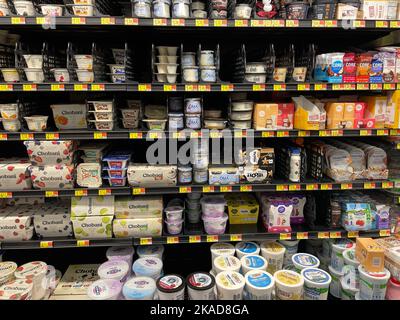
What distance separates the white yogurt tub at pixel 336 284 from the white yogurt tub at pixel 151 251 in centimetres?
138

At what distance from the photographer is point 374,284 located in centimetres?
186

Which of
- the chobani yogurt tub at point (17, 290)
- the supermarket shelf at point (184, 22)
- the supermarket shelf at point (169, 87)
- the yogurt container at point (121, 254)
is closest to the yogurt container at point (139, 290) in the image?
the yogurt container at point (121, 254)

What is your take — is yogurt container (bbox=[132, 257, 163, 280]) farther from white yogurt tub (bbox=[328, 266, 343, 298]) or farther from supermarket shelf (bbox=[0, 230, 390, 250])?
white yogurt tub (bbox=[328, 266, 343, 298])

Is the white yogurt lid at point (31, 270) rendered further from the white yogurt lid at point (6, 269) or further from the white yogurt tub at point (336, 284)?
the white yogurt tub at point (336, 284)

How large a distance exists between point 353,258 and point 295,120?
44.7 inches

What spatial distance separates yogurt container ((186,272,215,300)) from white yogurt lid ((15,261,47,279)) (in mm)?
1049

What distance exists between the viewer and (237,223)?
253 centimetres

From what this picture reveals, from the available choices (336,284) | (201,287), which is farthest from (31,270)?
(336,284)

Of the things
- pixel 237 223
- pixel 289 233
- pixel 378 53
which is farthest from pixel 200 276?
pixel 378 53

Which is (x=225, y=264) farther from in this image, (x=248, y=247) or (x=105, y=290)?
(x=105, y=290)

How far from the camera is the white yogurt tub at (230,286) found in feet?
5.75

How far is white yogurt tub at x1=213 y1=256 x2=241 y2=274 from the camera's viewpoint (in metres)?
1.97

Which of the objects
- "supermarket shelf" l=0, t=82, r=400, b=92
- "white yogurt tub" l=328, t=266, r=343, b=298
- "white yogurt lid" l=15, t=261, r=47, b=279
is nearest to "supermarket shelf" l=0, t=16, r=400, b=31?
"supermarket shelf" l=0, t=82, r=400, b=92

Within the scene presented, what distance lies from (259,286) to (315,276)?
419mm
